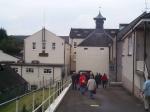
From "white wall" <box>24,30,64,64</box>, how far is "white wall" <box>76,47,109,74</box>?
3600 millimetres

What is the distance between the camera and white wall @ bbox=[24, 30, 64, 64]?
84000 millimetres

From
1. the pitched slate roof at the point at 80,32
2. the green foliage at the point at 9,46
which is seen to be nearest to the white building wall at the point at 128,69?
the green foliage at the point at 9,46

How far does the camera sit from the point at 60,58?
275 feet

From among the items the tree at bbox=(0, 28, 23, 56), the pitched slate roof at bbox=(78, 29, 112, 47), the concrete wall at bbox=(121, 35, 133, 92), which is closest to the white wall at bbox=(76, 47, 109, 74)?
the pitched slate roof at bbox=(78, 29, 112, 47)

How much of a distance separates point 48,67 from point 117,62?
81.6ft

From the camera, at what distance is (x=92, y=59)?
276 ft

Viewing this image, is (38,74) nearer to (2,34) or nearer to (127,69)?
(2,34)

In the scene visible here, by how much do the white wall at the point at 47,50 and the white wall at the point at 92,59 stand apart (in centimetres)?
360

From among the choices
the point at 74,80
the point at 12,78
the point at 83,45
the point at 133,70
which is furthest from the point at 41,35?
the point at 133,70

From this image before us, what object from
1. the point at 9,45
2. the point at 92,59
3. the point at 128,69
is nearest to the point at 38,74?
the point at 92,59

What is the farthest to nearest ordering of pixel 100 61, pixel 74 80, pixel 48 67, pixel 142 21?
pixel 100 61
pixel 48 67
pixel 74 80
pixel 142 21

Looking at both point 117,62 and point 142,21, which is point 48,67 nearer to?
point 117,62

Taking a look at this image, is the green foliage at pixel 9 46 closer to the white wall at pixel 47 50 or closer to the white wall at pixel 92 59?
the white wall at pixel 47 50

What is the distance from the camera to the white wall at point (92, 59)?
83312 millimetres
